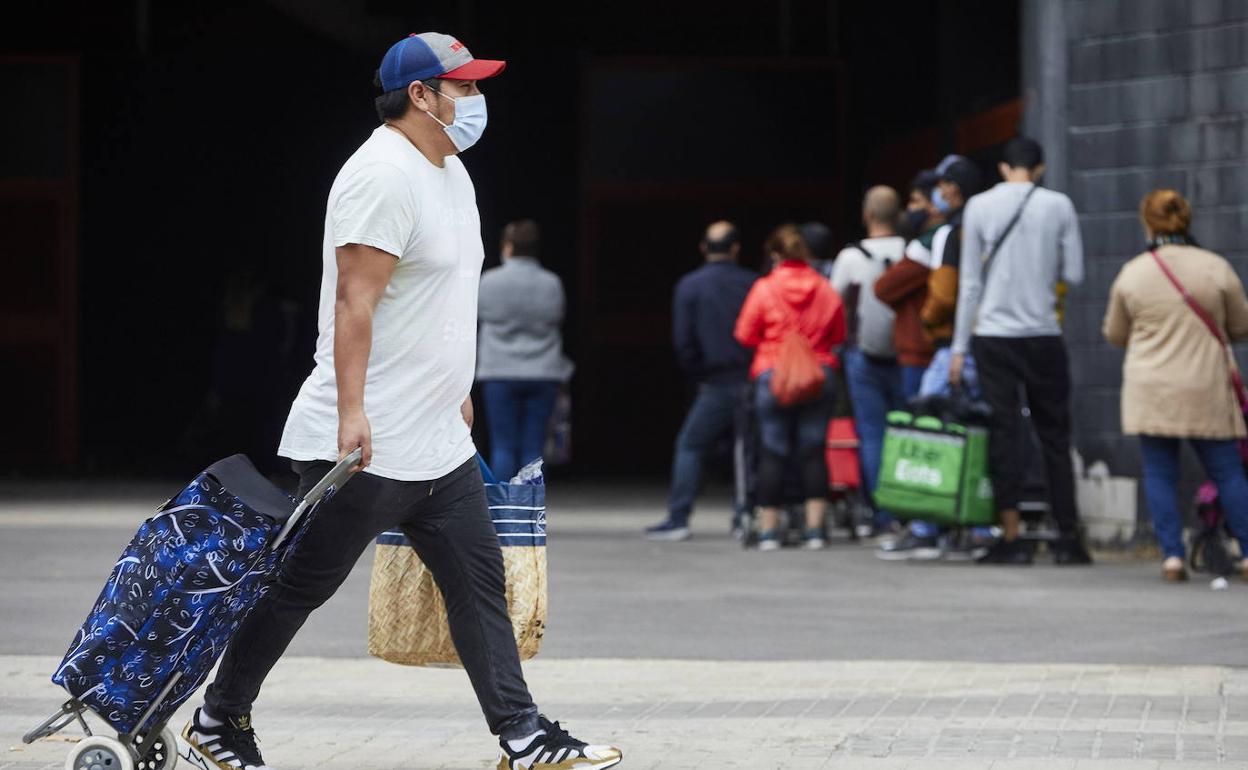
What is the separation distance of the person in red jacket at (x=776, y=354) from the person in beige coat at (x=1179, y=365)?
2120 mm

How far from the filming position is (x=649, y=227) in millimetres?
20500

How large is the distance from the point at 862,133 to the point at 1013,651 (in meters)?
12.4

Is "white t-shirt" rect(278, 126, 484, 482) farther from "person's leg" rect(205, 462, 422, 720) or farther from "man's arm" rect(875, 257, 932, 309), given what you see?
"man's arm" rect(875, 257, 932, 309)

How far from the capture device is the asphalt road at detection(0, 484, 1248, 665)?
8156mm

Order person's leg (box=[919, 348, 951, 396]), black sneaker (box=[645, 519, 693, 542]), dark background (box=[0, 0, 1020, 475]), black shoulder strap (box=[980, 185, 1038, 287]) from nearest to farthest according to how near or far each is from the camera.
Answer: black shoulder strap (box=[980, 185, 1038, 287])
person's leg (box=[919, 348, 951, 396])
black sneaker (box=[645, 519, 693, 542])
dark background (box=[0, 0, 1020, 475])

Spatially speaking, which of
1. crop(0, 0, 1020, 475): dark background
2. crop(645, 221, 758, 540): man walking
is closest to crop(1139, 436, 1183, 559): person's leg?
crop(645, 221, 758, 540): man walking

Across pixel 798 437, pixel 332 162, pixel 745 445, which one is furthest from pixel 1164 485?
pixel 332 162

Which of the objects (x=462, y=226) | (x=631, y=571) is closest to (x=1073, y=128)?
(x=631, y=571)

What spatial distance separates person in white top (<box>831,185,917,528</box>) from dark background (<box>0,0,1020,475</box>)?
689cm

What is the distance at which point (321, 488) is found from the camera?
507 cm

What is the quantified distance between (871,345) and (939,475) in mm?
1445

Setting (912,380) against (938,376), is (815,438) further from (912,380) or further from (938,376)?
(938,376)

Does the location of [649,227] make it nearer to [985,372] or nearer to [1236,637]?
[985,372]

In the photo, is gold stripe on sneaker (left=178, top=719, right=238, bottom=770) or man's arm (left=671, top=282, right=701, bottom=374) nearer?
gold stripe on sneaker (left=178, top=719, right=238, bottom=770)
